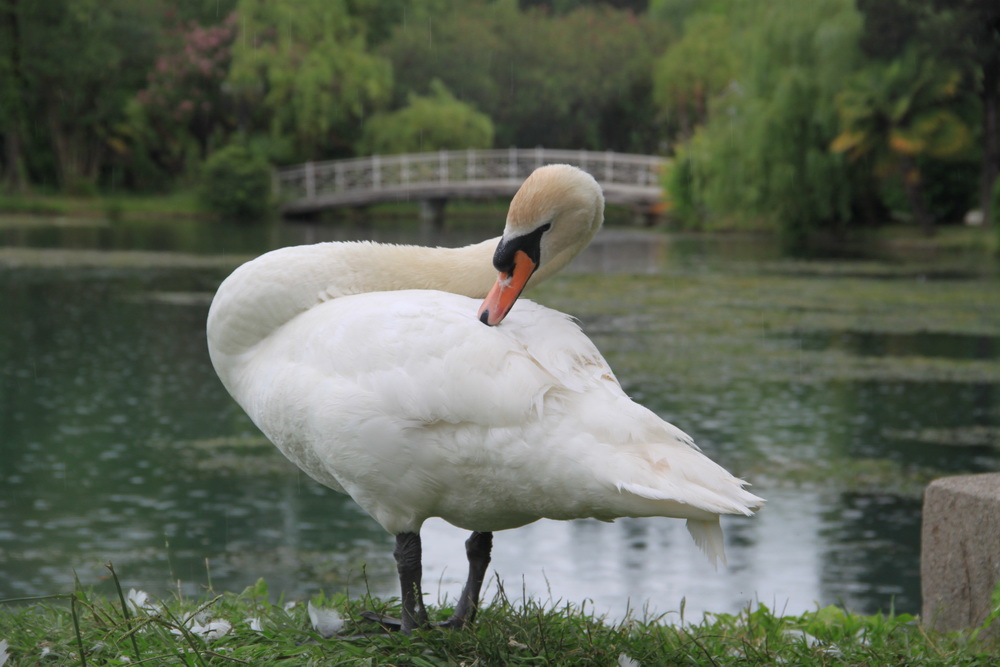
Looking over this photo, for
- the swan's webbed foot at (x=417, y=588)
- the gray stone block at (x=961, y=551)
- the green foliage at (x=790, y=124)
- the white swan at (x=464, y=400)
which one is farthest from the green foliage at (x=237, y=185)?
the swan's webbed foot at (x=417, y=588)

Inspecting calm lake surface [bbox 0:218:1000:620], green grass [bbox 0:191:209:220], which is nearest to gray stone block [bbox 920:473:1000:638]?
calm lake surface [bbox 0:218:1000:620]

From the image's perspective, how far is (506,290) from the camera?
11.7ft

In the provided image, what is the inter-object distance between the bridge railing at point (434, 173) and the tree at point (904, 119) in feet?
38.3

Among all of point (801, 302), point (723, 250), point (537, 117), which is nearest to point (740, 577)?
point (801, 302)

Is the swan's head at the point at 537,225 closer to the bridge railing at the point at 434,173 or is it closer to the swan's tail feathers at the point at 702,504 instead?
the swan's tail feathers at the point at 702,504

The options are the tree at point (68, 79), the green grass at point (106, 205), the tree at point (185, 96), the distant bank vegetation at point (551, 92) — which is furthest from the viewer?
the tree at point (185, 96)

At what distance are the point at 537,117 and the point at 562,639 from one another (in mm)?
64465

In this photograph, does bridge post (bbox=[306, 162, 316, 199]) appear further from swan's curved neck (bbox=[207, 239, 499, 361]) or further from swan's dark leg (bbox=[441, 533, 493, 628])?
swan's dark leg (bbox=[441, 533, 493, 628])

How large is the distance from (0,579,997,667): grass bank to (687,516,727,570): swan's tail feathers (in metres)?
0.42

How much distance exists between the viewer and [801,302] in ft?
70.5

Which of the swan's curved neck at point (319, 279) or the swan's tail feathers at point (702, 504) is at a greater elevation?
the swan's curved neck at point (319, 279)

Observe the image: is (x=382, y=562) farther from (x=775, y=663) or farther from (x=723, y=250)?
(x=723, y=250)

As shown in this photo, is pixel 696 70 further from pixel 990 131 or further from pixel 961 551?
pixel 961 551

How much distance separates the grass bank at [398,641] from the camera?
3486 mm
